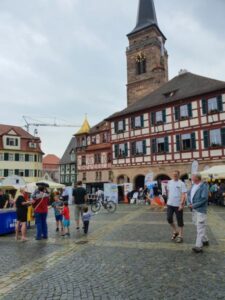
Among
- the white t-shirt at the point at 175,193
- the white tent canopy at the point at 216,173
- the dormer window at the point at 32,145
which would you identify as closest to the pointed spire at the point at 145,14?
the dormer window at the point at 32,145

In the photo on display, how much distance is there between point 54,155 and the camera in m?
97.8

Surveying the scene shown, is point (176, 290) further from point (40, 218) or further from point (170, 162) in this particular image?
point (170, 162)

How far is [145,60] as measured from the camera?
52219mm

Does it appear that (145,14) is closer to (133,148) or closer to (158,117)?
(158,117)

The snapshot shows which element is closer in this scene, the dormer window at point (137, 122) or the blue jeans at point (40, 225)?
the blue jeans at point (40, 225)

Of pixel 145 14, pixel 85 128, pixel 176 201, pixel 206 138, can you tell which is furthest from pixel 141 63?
pixel 176 201

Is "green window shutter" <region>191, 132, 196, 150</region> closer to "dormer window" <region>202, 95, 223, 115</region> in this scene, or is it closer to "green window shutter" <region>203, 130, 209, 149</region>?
"green window shutter" <region>203, 130, 209, 149</region>

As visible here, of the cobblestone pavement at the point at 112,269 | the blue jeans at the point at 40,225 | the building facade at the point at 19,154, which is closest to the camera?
the cobblestone pavement at the point at 112,269

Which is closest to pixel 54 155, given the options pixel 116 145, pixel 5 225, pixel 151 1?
pixel 151 1

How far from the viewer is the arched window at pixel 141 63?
52.4 metres

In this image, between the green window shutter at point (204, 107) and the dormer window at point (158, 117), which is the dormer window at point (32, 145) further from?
the green window shutter at point (204, 107)

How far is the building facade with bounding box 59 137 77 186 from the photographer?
6438cm

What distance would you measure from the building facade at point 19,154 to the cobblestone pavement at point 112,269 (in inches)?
1652

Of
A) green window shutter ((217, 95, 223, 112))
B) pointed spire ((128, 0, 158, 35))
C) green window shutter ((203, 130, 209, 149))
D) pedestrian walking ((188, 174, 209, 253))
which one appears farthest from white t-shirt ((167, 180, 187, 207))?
pointed spire ((128, 0, 158, 35))
